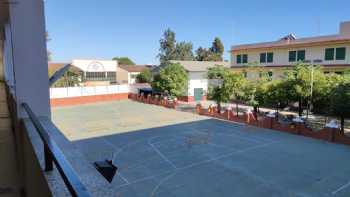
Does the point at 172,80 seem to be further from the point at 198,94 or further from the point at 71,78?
the point at 71,78

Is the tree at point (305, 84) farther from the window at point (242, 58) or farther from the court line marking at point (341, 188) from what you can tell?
the window at point (242, 58)

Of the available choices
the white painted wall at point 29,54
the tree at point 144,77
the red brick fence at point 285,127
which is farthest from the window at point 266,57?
the white painted wall at point 29,54

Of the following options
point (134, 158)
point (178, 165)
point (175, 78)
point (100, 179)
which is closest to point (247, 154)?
point (178, 165)

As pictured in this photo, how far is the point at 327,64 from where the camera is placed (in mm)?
24844

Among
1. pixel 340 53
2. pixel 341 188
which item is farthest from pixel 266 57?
pixel 341 188

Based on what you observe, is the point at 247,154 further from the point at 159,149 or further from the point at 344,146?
the point at 344,146

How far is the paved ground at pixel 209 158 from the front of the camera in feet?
29.5

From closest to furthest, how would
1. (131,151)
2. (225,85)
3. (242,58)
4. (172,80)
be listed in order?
(131,151)
(225,85)
(172,80)
(242,58)

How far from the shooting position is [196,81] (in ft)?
103

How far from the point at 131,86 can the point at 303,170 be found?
87.5ft

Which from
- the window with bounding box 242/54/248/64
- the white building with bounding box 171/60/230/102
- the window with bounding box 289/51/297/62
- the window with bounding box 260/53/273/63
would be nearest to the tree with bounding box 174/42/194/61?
the white building with bounding box 171/60/230/102

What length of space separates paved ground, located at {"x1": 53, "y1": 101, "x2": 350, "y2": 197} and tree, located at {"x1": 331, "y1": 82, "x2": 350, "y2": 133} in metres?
2.06

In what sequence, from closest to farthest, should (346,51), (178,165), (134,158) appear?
(178,165) < (134,158) < (346,51)

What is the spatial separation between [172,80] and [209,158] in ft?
52.9
